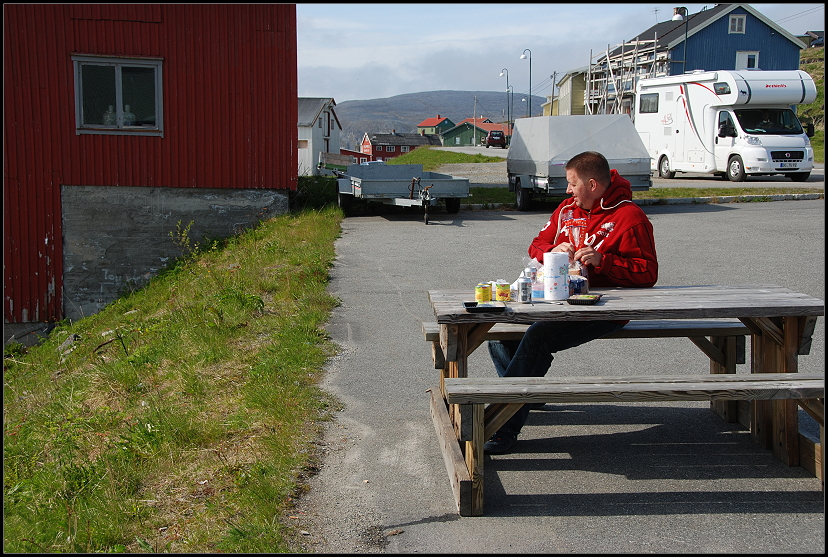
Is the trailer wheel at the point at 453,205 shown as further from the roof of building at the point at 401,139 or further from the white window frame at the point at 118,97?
the roof of building at the point at 401,139

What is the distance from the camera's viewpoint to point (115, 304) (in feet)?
49.2

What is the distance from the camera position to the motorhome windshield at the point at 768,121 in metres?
22.6

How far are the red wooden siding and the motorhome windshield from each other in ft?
44.0

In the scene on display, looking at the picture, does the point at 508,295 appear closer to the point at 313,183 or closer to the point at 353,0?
the point at 353,0

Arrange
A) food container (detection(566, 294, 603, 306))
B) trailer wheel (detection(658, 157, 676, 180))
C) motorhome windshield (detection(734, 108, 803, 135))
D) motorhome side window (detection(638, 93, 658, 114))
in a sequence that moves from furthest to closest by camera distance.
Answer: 1. trailer wheel (detection(658, 157, 676, 180))
2. motorhome side window (detection(638, 93, 658, 114))
3. motorhome windshield (detection(734, 108, 803, 135))
4. food container (detection(566, 294, 603, 306))

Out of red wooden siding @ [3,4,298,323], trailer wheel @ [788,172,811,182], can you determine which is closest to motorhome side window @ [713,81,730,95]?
trailer wheel @ [788,172,811,182]

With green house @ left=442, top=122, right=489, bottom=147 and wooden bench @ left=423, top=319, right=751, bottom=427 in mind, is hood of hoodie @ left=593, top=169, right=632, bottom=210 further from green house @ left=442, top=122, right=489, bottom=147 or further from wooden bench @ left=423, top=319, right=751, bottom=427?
green house @ left=442, top=122, right=489, bottom=147

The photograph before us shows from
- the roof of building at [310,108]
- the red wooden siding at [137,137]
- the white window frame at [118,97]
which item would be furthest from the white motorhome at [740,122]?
the roof of building at [310,108]

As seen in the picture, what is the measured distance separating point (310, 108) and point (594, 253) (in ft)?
224

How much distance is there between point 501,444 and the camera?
4.64m

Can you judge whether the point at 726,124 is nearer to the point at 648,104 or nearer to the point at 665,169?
the point at 665,169

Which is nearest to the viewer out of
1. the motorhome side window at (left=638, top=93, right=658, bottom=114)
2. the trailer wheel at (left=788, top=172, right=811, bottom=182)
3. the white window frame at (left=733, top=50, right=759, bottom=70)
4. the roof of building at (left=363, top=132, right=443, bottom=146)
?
the trailer wheel at (left=788, top=172, right=811, bottom=182)

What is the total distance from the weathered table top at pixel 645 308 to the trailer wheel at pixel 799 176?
67.4 ft

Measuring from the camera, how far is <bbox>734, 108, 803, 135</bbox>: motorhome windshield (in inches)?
891
